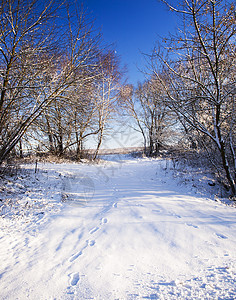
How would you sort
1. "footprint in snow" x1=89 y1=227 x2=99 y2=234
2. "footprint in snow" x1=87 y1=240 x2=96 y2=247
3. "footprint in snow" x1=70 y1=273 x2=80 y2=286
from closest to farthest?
1. "footprint in snow" x1=70 y1=273 x2=80 y2=286
2. "footprint in snow" x1=87 y1=240 x2=96 y2=247
3. "footprint in snow" x1=89 y1=227 x2=99 y2=234

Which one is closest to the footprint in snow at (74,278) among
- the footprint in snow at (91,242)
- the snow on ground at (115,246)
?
the snow on ground at (115,246)

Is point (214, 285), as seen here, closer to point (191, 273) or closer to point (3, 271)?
point (191, 273)

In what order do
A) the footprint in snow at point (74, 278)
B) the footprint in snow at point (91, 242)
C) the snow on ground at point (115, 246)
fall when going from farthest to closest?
the footprint in snow at point (91, 242) < the footprint in snow at point (74, 278) < the snow on ground at point (115, 246)

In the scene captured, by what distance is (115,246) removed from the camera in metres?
2.33

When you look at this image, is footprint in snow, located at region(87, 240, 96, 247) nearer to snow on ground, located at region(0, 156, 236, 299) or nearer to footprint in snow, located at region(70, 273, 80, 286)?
snow on ground, located at region(0, 156, 236, 299)

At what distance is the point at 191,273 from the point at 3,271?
2.37 m

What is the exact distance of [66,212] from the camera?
12.1 feet

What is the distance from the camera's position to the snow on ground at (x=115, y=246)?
1.58 m

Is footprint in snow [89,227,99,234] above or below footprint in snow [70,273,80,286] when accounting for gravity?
above

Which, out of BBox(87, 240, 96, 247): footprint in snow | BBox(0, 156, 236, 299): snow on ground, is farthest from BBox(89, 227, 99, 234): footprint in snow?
BBox(87, 240, 96, 247): footprint in snow

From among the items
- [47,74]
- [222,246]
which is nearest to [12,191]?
[47,74]

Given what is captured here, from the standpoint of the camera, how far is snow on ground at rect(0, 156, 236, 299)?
5.18 ft

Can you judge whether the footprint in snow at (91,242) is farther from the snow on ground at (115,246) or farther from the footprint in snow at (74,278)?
the footprint in snow at (74,278)

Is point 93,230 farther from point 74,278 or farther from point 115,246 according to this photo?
point 74,278
